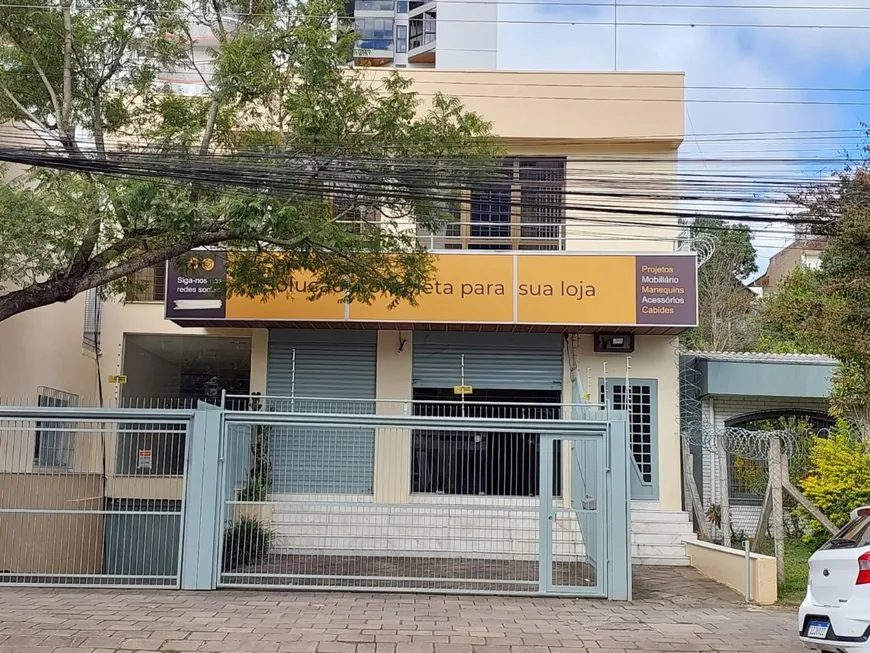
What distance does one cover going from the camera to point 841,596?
6.17 meters

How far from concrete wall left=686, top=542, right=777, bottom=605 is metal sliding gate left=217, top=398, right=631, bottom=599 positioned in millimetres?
1583

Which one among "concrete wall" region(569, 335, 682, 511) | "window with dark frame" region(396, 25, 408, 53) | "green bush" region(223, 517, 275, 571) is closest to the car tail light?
"green bush" region(223, 517, 275, 571)

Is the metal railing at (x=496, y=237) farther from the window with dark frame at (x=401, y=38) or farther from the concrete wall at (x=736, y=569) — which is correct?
the window with dark frame at (x=401, y=38)

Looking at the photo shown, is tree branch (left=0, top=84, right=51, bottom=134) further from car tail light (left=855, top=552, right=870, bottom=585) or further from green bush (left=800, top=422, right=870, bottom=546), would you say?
green bush (left=800, top=422, right=870, bottom=546)

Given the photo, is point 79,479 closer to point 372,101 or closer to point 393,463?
point 393,463

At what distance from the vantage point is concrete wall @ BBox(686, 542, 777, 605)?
10.2 m

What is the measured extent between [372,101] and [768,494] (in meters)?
7.42

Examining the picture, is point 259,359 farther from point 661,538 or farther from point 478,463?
point 661,538

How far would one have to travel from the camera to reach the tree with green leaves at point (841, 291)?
9.04 meters

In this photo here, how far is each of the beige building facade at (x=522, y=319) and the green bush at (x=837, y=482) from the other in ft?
7.27

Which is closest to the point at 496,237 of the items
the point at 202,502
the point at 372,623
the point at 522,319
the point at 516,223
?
the point at 516,223

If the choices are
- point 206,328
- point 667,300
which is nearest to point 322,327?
point 206,328

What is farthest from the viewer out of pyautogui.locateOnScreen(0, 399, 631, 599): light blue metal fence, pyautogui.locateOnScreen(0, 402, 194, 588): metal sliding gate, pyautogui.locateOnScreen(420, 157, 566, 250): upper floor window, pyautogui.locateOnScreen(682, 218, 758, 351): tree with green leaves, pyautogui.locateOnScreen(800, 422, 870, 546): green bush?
pyautogui.locateOnScreen(682, 218, 758, 351): tree with green leaves

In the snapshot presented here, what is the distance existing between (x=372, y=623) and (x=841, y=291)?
614 cm
